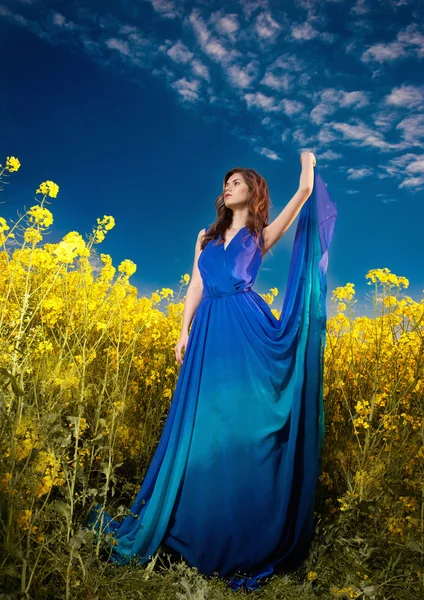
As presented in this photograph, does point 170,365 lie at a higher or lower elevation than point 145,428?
higher

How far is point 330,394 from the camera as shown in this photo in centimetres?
345

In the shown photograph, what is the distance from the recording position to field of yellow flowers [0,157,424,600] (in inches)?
63.9

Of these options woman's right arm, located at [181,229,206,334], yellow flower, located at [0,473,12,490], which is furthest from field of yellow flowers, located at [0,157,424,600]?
woman's right arm, located at [181,229,206,334]

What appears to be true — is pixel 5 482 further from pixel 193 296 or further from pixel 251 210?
pixel 251 210

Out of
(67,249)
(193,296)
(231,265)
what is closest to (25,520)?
(67,249)

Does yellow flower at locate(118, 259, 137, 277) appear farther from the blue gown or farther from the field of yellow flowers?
the blue gown

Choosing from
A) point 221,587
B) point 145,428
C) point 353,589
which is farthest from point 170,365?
point 353,589

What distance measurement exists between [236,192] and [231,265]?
1.57 feet

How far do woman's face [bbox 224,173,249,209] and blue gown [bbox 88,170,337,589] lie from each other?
62cm

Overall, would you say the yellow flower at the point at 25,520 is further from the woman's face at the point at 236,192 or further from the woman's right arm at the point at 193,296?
the woman's face at the point at 236,192

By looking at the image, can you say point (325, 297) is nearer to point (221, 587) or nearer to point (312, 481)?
point (312, 481)

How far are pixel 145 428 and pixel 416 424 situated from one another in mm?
Answer: 1661

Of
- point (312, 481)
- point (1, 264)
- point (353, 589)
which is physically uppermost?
point (1, 264)

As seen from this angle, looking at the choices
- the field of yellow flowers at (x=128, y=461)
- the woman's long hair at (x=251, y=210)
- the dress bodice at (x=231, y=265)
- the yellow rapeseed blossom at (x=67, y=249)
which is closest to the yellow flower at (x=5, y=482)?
the field of yellow flowers at (x=128, y=461)
